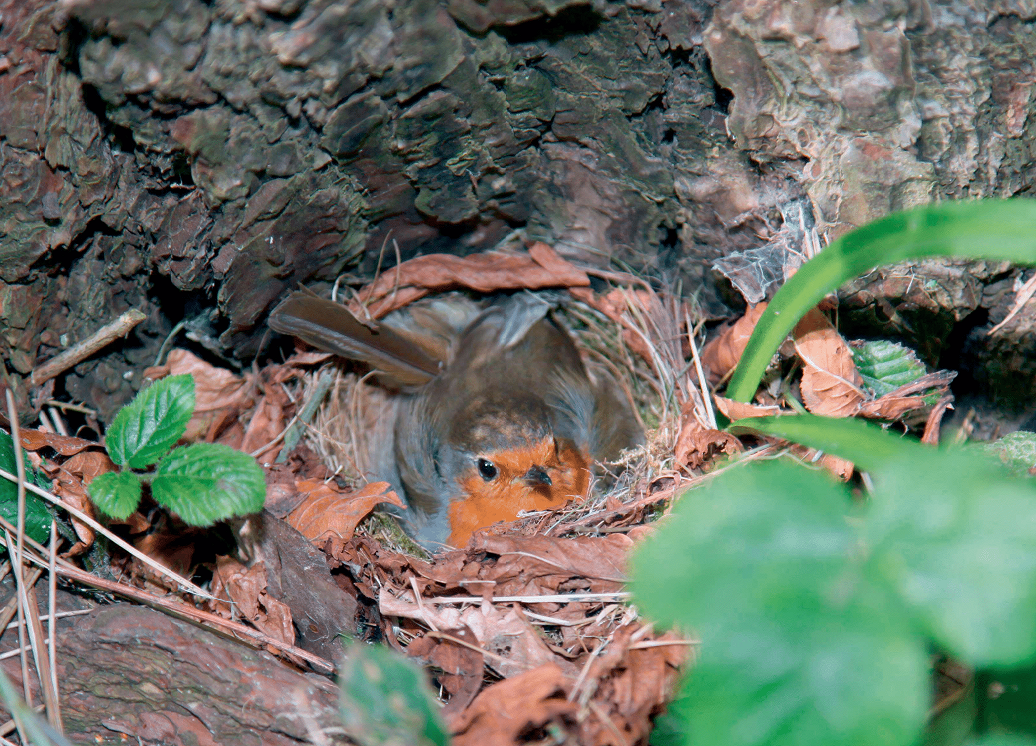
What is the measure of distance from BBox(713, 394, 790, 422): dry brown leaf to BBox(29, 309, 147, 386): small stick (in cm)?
231

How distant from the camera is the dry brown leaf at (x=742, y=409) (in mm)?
2320

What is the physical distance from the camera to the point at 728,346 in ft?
9.11

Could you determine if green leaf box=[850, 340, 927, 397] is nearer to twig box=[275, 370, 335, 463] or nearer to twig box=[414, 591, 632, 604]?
twig box=[414, 591, 632, 604]

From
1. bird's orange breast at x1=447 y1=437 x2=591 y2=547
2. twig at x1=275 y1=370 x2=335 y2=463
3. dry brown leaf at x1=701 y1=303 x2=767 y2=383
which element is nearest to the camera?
dry brown leaf at x1=701 y1=303 x2=767 y2=383

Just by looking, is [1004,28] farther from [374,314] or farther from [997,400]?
[374,314]

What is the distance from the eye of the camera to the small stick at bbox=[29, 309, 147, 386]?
2633 millimetres

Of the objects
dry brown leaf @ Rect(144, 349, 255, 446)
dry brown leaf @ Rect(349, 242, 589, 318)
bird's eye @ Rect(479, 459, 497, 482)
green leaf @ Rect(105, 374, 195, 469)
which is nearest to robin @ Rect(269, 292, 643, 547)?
bird's eye @ Rect(479, 459, 497, 482)


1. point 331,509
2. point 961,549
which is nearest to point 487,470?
point 331,509

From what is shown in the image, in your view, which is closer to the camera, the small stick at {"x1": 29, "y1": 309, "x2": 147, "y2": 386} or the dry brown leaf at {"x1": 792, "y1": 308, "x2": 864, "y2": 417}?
the dry brown leaf at {"x1": 792, "y1": 308, "x2": 864, "y2": 417}

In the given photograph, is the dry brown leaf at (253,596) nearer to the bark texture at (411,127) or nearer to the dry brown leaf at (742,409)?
the bark texture at (411,127)

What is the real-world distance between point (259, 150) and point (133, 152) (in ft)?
1.39

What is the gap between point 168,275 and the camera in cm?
266

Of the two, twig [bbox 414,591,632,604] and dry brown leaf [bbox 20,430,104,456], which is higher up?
dry brown leaf [bbox 20,430,104,456]

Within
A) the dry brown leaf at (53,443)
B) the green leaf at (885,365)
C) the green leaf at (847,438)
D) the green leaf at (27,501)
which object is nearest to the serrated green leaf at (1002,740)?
the green leaf at (847,438)
